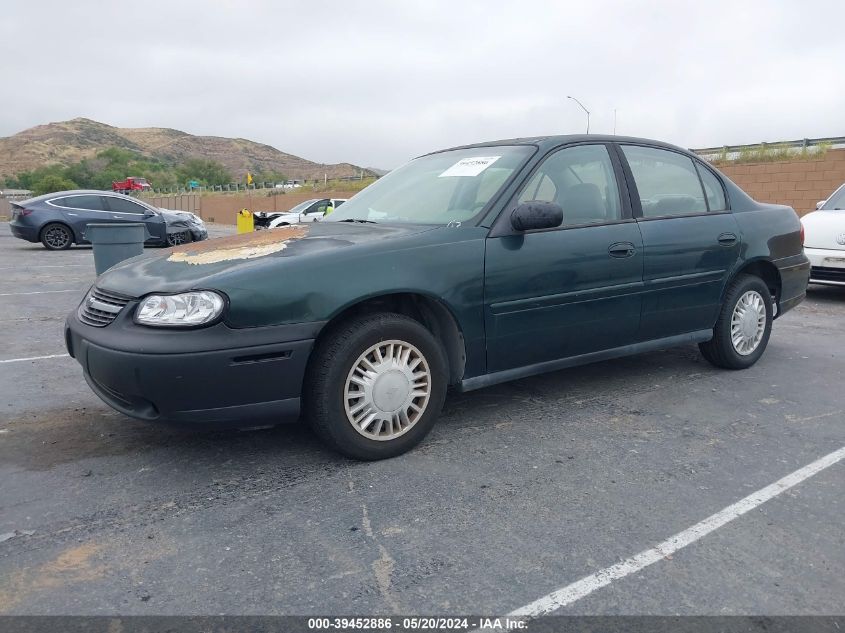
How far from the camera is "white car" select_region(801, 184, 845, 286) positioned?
827cm

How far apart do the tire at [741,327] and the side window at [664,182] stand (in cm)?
66

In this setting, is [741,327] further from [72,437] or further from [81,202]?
[81,202]

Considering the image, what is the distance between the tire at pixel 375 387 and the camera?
10.5 feet

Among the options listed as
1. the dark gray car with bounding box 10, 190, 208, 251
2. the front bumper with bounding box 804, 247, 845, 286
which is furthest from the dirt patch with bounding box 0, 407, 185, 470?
the dark gray car with bounding box 10, 190, 208, 251

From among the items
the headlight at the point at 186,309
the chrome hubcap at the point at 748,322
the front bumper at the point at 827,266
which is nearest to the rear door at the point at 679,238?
the chrome hubcap at the point at 748,322

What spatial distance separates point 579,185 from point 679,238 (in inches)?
32.1

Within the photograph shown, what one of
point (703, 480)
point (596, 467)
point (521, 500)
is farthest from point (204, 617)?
point (703, 480)

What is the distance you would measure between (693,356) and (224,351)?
3.94 m

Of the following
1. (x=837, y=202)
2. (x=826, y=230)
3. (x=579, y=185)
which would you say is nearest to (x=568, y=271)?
(x=579, y=185)

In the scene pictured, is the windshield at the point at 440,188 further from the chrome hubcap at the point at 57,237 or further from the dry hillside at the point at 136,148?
the dry hillside at the point at 136,148

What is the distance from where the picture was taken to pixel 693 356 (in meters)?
5.58

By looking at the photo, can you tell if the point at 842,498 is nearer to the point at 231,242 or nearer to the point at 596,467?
the point at 596,467

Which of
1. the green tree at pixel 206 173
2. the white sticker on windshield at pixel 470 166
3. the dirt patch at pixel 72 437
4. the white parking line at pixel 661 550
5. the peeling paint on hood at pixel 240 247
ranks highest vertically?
the green tree at pixel 206 173

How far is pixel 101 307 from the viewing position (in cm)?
333
